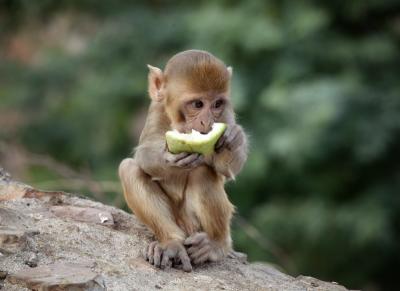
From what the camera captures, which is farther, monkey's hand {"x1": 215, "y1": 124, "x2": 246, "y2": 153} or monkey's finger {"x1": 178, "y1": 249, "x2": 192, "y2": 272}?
monkey's hand {"x1": 215, "y1": 124, "x2": 246, "y2": 153}

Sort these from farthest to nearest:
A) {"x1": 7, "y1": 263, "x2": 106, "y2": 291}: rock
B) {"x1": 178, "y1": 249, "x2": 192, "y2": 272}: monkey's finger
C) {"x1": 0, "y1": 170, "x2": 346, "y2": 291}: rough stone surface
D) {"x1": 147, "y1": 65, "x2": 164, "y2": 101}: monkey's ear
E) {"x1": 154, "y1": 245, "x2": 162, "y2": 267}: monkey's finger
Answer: {"x1": 147, "y1": 65, "x2": 164, "y2": 101}: monkey's ear → {"x1": 178, "y1": 249, "x2": 192, "y2": 272}: monkey's finger → {"x1": 154, "y1": 245, "x2": 162, "y2": 267}: monkey's finger → {"x1": 0, "y1": 170, "x2": 346, "y2": 291}: rough stone surface → {"x1": 7, "y1": 263, "x2": 106, "y2": 291}: rock

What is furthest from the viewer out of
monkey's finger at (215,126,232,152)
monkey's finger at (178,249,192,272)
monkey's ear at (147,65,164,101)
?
monkey's ear at (147,65,164,101)

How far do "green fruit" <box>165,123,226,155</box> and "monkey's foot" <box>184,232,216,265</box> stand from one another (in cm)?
67

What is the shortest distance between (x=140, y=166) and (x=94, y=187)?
→ 2.91 metres

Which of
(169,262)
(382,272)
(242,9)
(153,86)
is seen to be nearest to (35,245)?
(169,262)

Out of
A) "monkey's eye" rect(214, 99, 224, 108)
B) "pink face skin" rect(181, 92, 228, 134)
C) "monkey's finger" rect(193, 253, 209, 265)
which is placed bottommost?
"monkey's finger" rect(193, 253, 209, 265)

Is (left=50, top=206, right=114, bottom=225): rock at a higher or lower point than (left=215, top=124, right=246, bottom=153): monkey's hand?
lower

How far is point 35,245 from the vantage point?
6258 mm

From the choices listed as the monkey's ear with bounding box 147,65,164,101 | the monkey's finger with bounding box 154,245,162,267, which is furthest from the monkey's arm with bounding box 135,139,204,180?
the monkey's finger with bounding box 154,245,162,267

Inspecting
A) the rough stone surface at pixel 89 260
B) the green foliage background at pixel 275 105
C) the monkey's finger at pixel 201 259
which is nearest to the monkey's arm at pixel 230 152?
the monkey's finger at pixel 201 259

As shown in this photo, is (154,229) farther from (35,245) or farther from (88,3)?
(88,3)

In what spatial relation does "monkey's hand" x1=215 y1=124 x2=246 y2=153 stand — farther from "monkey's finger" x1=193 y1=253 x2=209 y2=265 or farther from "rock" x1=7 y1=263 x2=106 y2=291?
"rock" x1=7 y1=263 x2=106 y2=291

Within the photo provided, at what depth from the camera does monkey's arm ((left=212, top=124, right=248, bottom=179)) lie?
6.89 meters

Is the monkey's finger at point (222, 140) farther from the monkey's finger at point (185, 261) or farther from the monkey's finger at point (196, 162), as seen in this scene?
the monkey's finger at point (185, 261)
